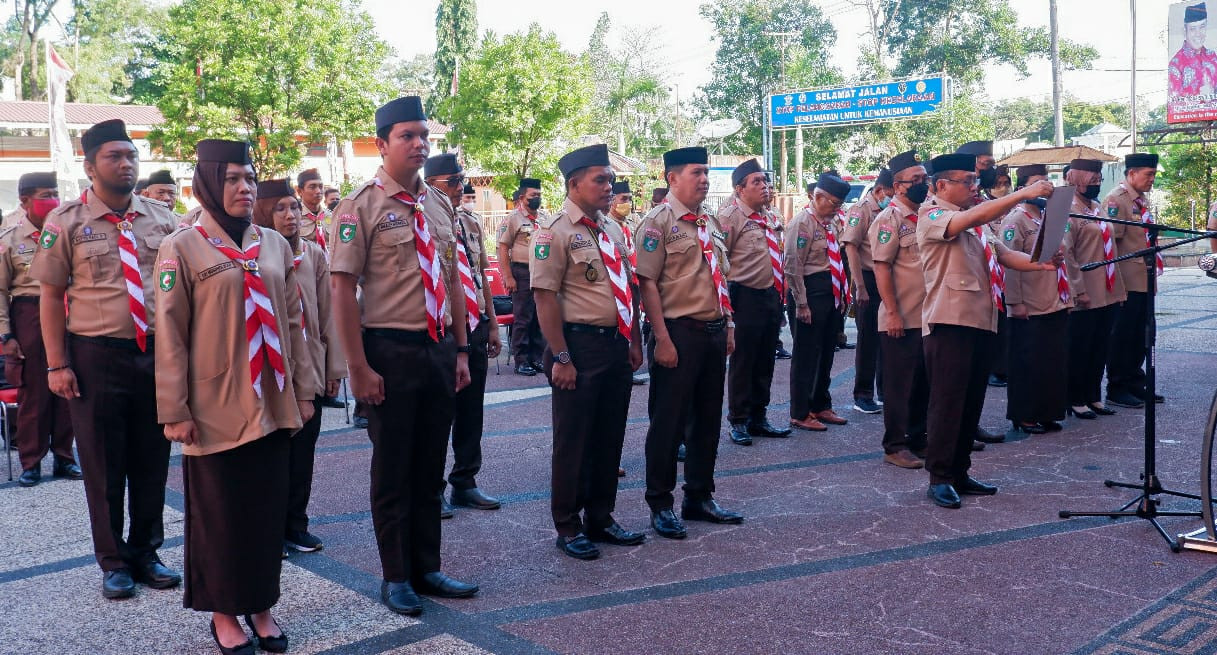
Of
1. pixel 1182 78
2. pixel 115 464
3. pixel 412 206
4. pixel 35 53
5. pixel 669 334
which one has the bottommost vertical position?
pixel 115 464

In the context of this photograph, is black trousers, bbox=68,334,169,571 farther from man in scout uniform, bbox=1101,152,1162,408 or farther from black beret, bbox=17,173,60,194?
man in scout uniform, bbox=1101,152,1162,408

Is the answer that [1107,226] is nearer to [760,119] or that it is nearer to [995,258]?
[995,258]

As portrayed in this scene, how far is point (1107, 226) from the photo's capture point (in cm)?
854

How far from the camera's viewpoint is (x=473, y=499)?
20.1 ft

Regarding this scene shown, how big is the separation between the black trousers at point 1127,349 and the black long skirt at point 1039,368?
127cm

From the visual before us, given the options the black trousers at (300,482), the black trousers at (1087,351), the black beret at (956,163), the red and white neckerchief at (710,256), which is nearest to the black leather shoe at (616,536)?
the red and white neckerchief at (710,256)

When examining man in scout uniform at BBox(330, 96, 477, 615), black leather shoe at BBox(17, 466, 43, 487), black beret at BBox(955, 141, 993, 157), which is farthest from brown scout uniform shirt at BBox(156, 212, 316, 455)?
black beret at BBox(955, 141, 993, 157)

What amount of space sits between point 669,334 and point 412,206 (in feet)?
5.56

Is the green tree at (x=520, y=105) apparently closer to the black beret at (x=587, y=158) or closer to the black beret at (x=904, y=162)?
the black beret at (x=904, y=162)

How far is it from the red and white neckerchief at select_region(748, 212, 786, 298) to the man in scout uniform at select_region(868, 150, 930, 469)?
89 cm

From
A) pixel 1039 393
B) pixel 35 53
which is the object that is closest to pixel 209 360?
pixel 1039 393

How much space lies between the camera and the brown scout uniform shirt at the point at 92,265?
4848 millimetres

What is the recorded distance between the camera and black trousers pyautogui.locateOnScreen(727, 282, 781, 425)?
777 centimetres

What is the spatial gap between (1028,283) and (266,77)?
932 inches
